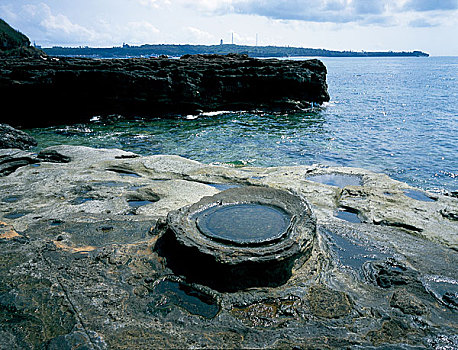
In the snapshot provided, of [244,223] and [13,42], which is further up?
[13,42]

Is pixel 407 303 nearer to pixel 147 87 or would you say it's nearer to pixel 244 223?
pixel 244 223

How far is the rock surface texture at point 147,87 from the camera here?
22875 millimetres

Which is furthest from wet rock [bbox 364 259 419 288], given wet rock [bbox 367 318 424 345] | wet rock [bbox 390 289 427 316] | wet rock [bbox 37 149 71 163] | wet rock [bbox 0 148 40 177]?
wet rock [bbox 37 149 71 163]

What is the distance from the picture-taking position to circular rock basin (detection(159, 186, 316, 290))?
5266 millimetres

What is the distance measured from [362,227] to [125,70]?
73.7 ft

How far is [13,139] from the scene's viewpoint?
15125 millimetres

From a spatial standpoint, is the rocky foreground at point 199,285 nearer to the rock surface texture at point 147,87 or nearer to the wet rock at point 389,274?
the wet rock at point 389,274

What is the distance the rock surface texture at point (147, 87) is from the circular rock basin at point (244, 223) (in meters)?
20.6

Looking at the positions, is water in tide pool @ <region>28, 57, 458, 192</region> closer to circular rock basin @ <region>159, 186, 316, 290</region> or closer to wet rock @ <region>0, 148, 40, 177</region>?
wet rock @ <region>0, 148, 40, 177</region>

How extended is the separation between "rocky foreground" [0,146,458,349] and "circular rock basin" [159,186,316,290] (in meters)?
0.19

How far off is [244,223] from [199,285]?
1.49 meters

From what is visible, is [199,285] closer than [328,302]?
No

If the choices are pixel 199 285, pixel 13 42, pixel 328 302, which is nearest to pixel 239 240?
pixel 199 285

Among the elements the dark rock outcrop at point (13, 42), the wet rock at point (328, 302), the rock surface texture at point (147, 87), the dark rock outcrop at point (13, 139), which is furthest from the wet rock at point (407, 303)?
the dark rock outcrop at point (13, 42)
